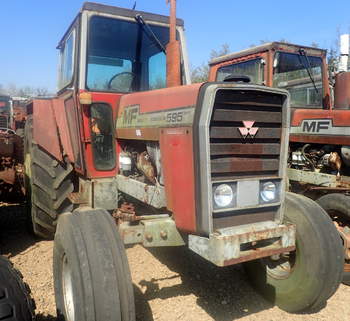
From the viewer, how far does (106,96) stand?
3.63 metres

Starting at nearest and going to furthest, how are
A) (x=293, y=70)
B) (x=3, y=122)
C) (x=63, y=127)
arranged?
(x=63, y=127) → (x=293, y=70) → (x=3, y=122)

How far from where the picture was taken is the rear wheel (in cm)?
362

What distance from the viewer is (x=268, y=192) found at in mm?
2781

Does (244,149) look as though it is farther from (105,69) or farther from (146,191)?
(105,69)

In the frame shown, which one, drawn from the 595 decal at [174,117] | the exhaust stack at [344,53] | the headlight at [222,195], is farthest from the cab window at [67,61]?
the exhaust stack at [344,53]

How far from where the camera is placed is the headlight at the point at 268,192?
108 inches

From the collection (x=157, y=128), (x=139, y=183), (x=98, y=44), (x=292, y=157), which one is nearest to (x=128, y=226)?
(x=139, y=183)

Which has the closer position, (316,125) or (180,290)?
(180,290)

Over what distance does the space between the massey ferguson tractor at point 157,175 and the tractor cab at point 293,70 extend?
5.07ft

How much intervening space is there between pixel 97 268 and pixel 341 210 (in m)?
2.59

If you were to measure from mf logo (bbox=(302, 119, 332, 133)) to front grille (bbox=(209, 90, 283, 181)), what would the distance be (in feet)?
6.33

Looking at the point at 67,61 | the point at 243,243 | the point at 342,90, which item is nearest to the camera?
the point at 243,243

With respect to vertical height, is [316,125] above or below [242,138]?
above

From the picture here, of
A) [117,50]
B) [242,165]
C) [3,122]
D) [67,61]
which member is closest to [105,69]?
[117,50]
